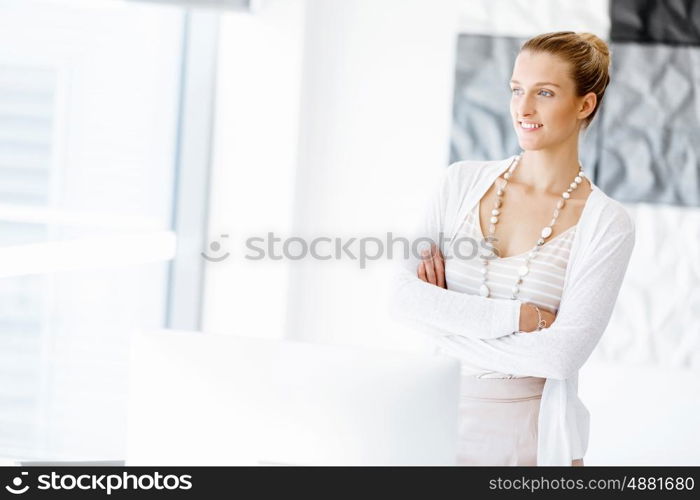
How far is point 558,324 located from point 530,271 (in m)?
0.17

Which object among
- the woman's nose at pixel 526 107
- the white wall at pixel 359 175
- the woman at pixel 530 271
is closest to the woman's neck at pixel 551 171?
the woman at pixel 530 271

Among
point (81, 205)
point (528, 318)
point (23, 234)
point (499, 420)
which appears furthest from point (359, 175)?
point (499, 420)

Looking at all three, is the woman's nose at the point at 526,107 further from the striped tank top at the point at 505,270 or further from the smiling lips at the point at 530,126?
the striped tank top at the point at 505,270

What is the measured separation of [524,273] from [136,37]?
2200 mm

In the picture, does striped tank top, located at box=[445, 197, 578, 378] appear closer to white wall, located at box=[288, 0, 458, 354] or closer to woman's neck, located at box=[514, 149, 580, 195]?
woman's neck, located at box=[514, 149, 580, 195]

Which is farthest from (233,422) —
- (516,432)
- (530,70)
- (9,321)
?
(9,321)

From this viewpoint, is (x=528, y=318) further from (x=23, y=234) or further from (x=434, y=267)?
(x=23, y=234)

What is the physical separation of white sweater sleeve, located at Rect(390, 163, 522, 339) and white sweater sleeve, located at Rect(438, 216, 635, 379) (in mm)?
53

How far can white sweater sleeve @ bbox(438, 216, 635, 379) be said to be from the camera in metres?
2.09

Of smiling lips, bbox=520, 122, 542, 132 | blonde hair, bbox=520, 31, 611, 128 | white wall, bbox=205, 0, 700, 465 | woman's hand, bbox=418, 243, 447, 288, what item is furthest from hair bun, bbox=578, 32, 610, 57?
white wall, bbox=205, 0, 700, 465

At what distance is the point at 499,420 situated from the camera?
2.10 m

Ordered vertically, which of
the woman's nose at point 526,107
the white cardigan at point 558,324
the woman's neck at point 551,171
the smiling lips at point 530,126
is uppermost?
the woman's nose at point 526,107

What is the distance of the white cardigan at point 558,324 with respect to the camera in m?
2.08

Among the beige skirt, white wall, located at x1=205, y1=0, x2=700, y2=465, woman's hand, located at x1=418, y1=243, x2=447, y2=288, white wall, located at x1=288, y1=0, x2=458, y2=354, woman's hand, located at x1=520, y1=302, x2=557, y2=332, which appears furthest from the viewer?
white wall, located at x1=288, y1=0, x2=458, y2=354
